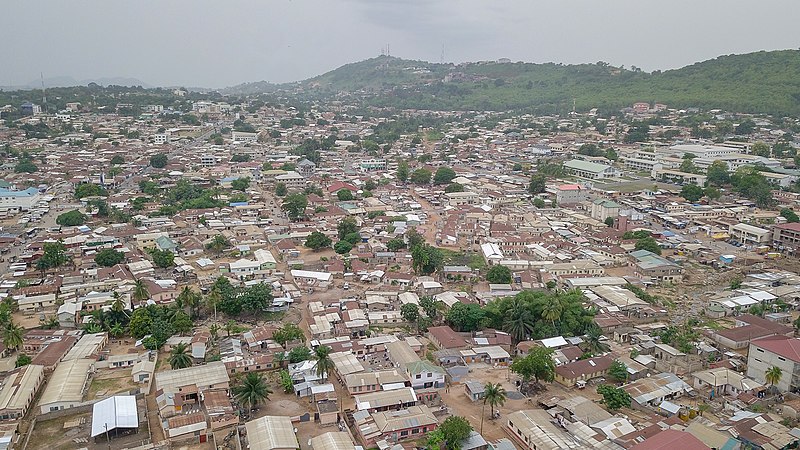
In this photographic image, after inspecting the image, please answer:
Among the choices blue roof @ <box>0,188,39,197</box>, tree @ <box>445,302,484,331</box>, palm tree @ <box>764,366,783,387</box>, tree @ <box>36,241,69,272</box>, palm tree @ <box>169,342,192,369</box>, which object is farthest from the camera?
blue roof @ <box>0,188,39,197</box>

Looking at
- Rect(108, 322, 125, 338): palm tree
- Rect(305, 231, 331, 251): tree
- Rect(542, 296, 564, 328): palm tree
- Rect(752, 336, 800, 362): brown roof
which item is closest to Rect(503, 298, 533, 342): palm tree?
Rect(542, 296, 564, 328): palm tree

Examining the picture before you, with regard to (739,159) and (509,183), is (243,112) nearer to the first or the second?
(509,183)

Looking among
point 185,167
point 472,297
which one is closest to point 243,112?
point 185,167

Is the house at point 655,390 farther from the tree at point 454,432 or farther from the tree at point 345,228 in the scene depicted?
the tree at point 345,228

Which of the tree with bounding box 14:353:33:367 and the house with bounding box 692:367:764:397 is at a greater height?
the house with bounding box 692:367:764:397

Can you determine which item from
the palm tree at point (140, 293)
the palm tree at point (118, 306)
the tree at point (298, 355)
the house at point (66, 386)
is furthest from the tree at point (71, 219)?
the tree at point (298, 355)

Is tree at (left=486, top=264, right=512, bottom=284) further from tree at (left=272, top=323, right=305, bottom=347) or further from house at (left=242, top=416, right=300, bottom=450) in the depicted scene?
house at (left=242, top=416, right=300, bottom=450)
